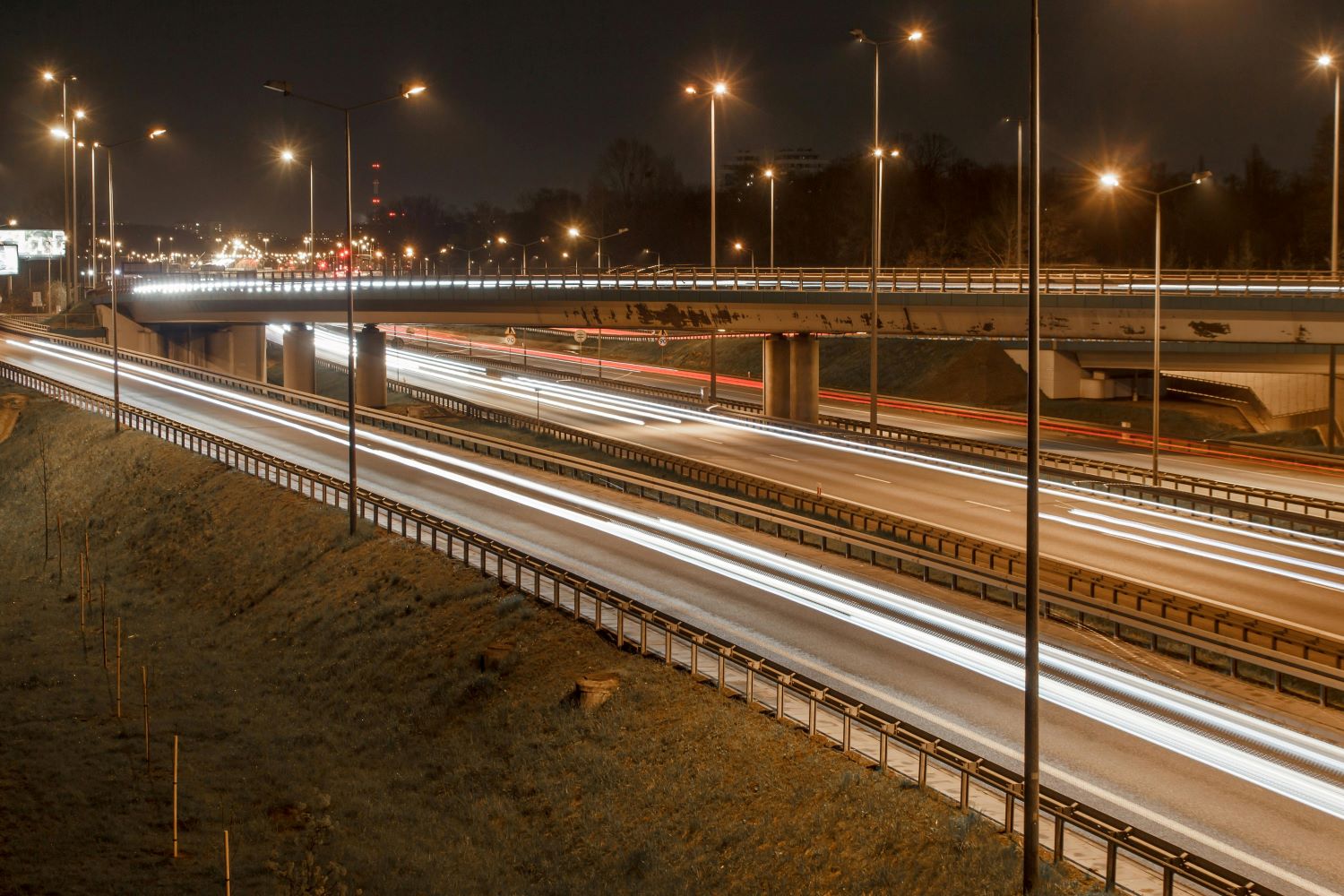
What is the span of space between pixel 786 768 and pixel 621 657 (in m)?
5.41

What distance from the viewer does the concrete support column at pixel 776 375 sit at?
55531mm

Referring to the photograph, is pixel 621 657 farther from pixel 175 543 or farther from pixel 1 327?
pixel 1 327

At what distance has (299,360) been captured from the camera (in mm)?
78375

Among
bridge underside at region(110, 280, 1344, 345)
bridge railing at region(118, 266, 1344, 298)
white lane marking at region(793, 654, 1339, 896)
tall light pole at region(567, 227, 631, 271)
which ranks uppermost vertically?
tall light pole at region(567, 227, 631, 271)

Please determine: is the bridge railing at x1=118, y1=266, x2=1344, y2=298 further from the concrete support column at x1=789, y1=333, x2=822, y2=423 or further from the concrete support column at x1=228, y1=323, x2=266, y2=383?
the concrete support column at x1=228, y1=323, x2=266, y2=383

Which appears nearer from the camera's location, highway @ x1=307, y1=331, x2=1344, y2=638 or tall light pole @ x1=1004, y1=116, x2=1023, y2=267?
highway @ x1=307, y1=331, x2=1344, y2=638

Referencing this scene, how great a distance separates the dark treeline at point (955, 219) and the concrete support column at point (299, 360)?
32749mm

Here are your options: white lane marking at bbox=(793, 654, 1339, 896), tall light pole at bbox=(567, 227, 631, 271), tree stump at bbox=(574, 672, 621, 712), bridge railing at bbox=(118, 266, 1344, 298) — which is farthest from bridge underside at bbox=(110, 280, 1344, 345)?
tree stump at bbox=(574, 672, 621, 712)

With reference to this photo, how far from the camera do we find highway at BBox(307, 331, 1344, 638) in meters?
26.4

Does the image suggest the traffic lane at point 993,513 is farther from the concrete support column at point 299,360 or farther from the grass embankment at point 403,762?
the concrete support column at point 299,360

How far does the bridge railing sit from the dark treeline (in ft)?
72.6

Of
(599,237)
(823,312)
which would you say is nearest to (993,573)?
(823,312)

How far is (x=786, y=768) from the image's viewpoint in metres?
16.9

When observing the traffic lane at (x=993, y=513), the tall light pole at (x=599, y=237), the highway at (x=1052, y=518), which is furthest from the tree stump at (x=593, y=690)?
the tall light pole at (x=599, y=237)
